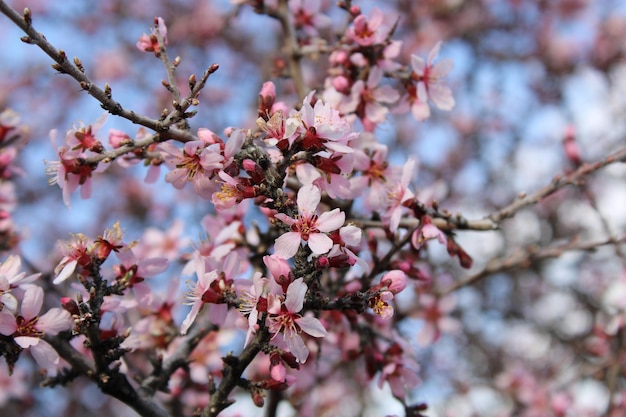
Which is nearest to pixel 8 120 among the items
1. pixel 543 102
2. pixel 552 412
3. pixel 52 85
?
Answer: pixel 552 412

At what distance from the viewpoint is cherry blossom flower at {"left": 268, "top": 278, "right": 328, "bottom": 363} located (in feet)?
5.27

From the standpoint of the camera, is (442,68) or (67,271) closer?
(67,271)

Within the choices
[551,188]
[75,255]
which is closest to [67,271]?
[75,255]

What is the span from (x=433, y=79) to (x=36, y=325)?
1996 millimetres

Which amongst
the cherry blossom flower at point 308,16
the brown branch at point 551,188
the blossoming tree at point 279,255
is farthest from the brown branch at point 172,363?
the cherry blossom flower at point 308,16

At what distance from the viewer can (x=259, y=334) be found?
1.76m

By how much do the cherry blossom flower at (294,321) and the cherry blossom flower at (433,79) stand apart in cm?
137

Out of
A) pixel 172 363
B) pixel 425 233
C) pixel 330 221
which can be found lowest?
pixel 172 363

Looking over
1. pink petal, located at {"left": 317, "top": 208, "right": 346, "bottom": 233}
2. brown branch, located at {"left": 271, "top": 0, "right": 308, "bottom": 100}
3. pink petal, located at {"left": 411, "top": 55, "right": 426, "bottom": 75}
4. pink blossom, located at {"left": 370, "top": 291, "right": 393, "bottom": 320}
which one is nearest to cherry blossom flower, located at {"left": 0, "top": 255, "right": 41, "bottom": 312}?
pink petal, located at {"left": 317, "top": 208, "right": 346, "bottom": 233}

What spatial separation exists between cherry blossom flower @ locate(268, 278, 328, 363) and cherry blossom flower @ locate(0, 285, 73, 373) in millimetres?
816

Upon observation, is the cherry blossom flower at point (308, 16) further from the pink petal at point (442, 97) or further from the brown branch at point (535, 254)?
the brown branch at point (535, 254)

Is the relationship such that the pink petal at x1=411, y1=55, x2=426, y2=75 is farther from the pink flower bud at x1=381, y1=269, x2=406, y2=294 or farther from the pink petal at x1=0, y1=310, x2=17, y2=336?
the pink petal at x1=0, y1=310, x2=17, y2=336

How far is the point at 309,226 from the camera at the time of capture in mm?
1724

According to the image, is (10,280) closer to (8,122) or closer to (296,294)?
(296,294)
